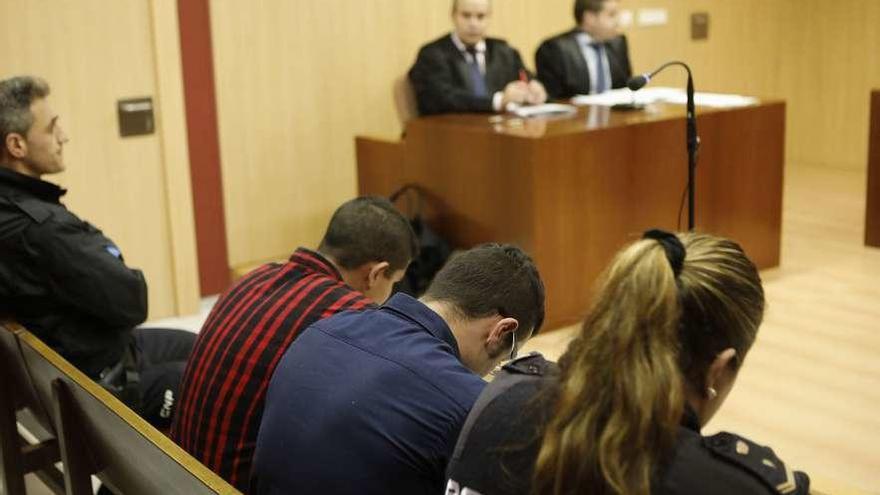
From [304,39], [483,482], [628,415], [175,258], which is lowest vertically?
[175,258]

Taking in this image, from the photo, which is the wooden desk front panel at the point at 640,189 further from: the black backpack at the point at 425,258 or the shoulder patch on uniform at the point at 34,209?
the shoulder patch on uniform at the point at 34,209

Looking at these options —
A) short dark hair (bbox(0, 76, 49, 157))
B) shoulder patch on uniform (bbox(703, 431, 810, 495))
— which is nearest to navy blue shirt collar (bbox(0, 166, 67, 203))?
short dark hair (bbox(0, 76, 49, 157))

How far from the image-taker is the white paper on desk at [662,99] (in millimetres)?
5215

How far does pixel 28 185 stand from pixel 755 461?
223 cm

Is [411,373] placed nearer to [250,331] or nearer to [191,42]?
[250,331]

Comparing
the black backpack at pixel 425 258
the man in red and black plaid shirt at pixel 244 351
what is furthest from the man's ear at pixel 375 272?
the black backpack at pixel 425 258

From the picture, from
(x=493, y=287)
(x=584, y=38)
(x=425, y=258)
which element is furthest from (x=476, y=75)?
(x=493, y=287)

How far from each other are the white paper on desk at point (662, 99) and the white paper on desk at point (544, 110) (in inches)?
7.3

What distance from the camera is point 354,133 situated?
5.98 m

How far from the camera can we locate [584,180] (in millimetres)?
4664

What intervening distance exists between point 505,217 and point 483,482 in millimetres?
3162

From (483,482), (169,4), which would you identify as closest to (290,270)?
(483,482)

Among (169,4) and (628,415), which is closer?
(628,415)

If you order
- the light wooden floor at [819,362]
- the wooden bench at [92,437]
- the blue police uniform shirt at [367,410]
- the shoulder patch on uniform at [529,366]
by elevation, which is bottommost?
the light wooden floor at [819,362]
